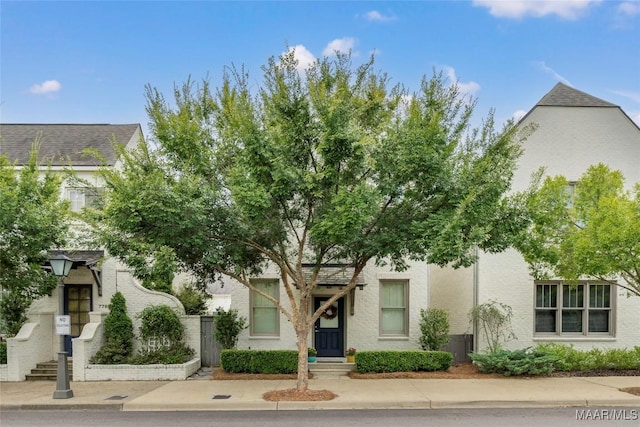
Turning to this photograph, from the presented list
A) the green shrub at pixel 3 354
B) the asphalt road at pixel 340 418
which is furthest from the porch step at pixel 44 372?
the asphalt road at pixel 340 418

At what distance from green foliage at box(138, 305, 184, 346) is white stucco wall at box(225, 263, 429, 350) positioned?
6.39 feet

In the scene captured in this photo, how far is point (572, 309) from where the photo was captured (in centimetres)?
1565

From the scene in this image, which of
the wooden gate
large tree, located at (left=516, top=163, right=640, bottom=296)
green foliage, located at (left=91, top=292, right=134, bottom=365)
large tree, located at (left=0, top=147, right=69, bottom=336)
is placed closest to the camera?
large tree, located at (left=516, top=163, right=640, bottom=296)

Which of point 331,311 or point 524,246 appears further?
point 331,311

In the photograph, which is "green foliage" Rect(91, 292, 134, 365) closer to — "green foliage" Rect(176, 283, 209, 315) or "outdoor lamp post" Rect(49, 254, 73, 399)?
"outdoor lamp post" Rect(49, 254, 73, 399)

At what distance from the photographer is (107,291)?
1540 cm

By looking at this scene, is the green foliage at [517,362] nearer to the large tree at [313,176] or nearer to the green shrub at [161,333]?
the large tree at [313,176]

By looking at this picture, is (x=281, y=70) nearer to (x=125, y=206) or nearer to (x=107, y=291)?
(x=125, y=206)

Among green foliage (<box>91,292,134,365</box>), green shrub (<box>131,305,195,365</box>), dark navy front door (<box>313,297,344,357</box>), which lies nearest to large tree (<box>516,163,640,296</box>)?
dark navy front door (<box>313,297,344,357</box>)

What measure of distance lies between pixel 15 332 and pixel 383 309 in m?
11.4

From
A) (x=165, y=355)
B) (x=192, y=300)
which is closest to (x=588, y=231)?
(x=165, y=355)

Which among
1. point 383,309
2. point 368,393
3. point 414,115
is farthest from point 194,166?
point 383,309

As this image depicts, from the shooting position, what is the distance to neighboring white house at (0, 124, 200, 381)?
13.7 metres

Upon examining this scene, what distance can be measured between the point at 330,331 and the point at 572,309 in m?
8.07
